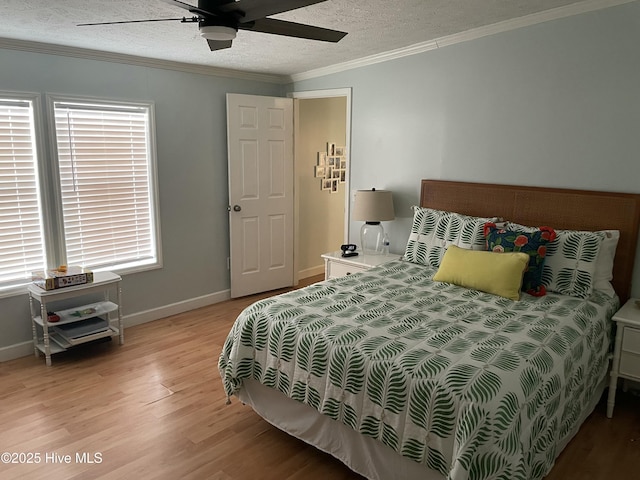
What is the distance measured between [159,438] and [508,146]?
3028 mm

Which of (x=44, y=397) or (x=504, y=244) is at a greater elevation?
(x=504, y=244)

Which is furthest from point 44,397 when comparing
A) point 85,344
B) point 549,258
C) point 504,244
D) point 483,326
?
point 549,258

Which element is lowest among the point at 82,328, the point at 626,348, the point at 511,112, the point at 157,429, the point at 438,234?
the point at 157,429

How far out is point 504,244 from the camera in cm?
302

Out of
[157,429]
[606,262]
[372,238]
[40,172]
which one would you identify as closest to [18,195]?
[40,172]

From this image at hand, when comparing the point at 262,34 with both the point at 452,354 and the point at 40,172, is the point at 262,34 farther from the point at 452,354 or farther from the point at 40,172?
the point at 452,354

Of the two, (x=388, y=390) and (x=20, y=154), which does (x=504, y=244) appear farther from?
(x=20, y=154)

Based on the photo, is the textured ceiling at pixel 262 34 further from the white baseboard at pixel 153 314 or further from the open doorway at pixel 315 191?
the white baseboard at pixel 153 314

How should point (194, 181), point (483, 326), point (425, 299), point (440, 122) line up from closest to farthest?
point (483, 326) → point (425, 299) → point (440, 122) → point (194, 181)

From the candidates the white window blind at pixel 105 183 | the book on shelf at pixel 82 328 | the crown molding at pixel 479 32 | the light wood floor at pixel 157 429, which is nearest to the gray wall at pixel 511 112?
the crown molding at pixel 479 32

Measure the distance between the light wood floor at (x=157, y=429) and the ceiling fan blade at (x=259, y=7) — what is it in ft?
6.98

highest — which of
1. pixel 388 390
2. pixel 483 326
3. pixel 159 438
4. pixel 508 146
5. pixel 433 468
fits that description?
pixel 508 146

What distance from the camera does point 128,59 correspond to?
3.96 metres

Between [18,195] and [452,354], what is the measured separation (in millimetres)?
3300
